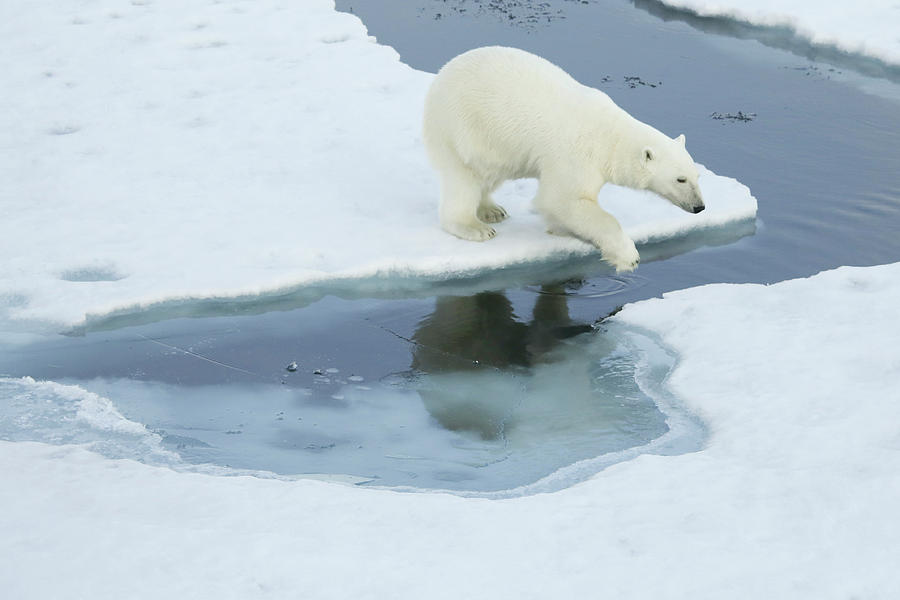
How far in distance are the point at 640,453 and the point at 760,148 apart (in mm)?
4220

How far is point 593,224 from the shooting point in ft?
18.3

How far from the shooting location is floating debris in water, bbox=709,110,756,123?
812 centimetres

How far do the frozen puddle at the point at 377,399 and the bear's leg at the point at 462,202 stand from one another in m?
0.61

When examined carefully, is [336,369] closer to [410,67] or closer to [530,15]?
[410,67]

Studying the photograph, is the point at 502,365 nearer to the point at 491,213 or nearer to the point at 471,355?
the point at 471,355

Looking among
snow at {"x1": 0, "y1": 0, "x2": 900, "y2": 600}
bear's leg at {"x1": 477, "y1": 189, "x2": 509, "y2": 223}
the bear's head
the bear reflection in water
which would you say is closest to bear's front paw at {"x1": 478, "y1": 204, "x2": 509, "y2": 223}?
bear's leg at {"x1": 477, "y1": 189, "x2": 509, "y2": 223}

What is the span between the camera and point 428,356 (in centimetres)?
500

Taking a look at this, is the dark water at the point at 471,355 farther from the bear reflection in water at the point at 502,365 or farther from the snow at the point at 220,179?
the snow at the point at 220,179

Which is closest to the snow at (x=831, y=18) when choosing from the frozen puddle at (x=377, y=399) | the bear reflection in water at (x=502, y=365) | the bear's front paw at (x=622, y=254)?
the bear's front paw at (x=622, y=254)

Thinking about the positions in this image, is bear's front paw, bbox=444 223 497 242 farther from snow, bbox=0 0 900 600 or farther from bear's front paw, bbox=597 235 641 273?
bear's front paw, bbox=597 235 641 273

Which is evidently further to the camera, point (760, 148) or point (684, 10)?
point (684, 10)

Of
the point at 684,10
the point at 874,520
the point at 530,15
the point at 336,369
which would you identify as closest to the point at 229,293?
the point at 336,369

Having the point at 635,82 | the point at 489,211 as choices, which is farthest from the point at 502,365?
the point at 635,82

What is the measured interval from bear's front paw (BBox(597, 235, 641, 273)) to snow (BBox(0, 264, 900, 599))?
1.49 meters
